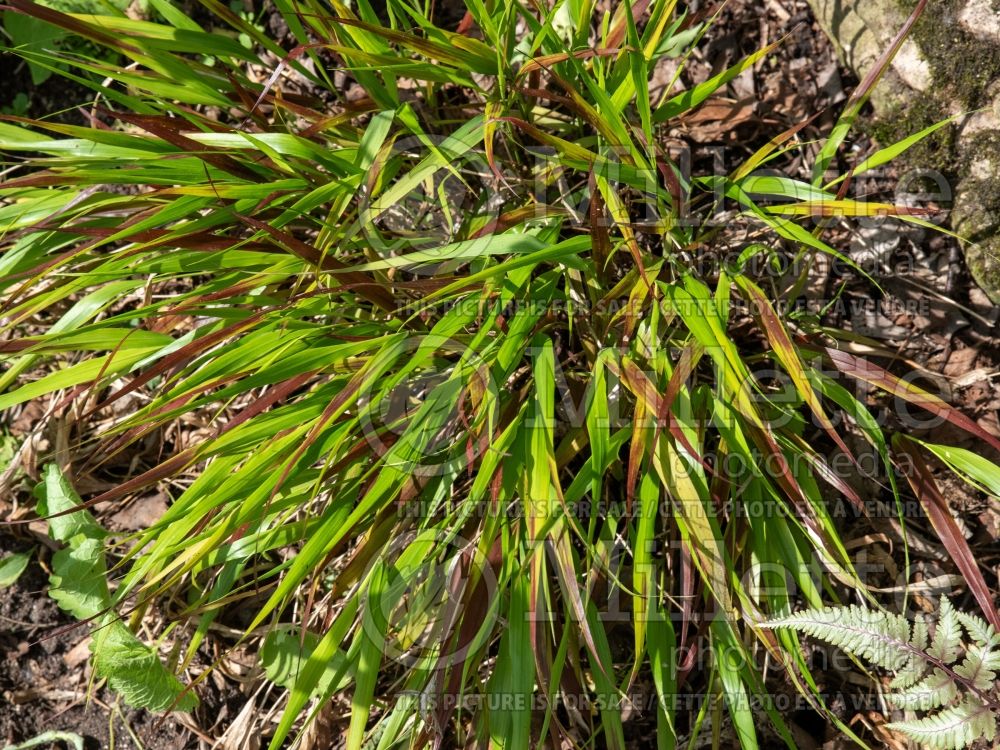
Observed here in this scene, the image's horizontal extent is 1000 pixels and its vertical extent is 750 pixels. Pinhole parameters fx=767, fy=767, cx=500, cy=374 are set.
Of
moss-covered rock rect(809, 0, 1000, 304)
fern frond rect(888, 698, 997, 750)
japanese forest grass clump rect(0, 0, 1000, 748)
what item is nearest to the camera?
fern frond rect(888, 698, 997, 750)

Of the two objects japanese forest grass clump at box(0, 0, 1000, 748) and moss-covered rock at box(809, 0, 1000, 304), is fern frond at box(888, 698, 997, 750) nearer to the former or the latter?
japanese forest grass clump at box(0, 0, 1000, 748)

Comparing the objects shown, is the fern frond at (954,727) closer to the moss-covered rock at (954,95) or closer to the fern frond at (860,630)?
the fern frond at (860,630)

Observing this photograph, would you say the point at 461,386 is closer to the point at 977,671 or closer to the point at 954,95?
the point at 977,671

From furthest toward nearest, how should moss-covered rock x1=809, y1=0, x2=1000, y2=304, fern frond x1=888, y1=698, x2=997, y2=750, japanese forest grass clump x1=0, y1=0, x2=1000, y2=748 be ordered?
moss-covered rock x1=809, y1=0, x2=1000, y2=304, japanese forest grass clump x1=0, y1=0, x2=1000, y2=748, fern frond x1=888, y1=698, x2=997, y2=750

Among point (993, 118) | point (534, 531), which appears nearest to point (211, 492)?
point (534, 531)

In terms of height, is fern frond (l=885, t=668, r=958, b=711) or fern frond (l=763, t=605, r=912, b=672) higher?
fern frond (l=763, t=605, r=912, b=672)

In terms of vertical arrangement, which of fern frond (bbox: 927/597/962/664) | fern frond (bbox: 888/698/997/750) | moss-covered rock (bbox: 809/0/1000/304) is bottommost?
fern frond (bbox: 888/698/997/750)

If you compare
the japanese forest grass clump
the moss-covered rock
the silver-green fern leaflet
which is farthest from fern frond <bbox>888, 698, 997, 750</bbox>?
the moss-covered rock
